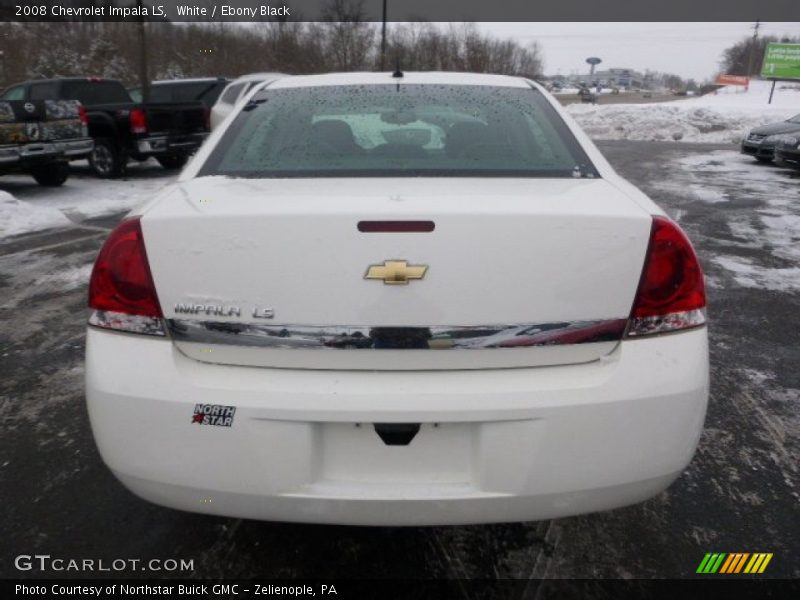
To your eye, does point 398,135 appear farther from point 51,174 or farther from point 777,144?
point 777,144

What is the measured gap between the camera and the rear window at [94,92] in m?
11.8

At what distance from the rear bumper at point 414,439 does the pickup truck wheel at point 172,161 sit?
464 inches

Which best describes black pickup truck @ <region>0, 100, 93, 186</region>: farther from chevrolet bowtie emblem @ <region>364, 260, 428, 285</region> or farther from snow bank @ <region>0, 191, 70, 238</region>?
chevrolet bowtie emblem @ <region>364, 260, 428, 285</region>

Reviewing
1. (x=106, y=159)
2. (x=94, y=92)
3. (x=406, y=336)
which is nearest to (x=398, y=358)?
(x=406, y=336)

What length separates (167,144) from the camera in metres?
11.6

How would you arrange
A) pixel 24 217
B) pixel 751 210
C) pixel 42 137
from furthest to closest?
pixel 42 137 → pixel 751 210 → pixel 24 217

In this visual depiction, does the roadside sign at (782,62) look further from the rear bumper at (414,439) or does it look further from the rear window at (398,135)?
the rear bumper at (414,439)

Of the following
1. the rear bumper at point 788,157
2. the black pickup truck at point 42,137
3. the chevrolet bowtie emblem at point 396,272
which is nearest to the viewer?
the chevrolet bowtie emblem at point 396,272

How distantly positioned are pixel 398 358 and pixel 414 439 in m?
0.22

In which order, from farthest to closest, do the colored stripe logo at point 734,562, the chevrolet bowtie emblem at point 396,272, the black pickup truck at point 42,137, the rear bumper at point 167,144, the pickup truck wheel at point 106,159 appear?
the pickup truck wheel at point 106,159, the rear bumper at point 167,144, the black pickup truck at point 42,137, the colored stripe logo at point 734,562, the chevrolet bowtie emblem at point 396,272

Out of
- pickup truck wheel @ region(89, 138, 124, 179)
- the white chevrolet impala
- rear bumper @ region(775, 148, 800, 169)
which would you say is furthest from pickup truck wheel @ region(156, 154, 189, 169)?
rear bumper @ region(775, 148, 800, 169)

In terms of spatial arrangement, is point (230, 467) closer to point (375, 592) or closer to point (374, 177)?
point (375, 592)

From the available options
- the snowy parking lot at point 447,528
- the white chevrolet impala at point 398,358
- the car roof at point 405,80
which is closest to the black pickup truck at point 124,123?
the snowy parking lot at point 447,528

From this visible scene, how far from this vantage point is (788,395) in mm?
3336
